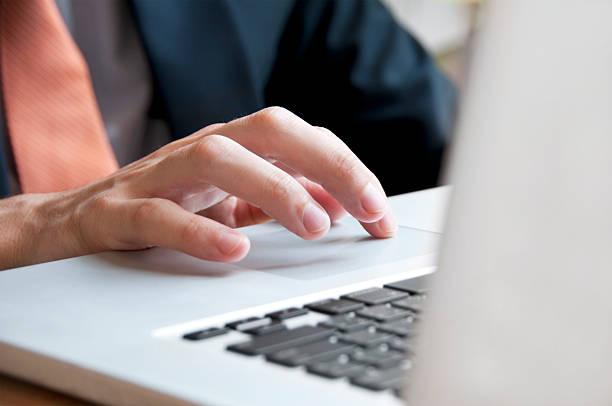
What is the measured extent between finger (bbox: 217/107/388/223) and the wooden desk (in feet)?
0.81

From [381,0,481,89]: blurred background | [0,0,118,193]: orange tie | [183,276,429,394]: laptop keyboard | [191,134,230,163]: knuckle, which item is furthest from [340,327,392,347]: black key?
[381,0,481,89]: blurred background

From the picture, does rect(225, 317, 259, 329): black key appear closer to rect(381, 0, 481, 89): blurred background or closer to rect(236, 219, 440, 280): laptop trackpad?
rect(236, 219, 440, 280): laptop trackpad

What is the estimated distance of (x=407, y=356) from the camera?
0.26m

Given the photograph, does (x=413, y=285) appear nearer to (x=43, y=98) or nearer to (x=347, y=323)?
(x=347, y=323)

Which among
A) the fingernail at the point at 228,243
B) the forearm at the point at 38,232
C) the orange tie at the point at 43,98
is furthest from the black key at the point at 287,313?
the orange tie at the point at 43,98

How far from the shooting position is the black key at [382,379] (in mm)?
230

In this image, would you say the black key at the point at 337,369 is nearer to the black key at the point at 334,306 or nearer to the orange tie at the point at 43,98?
the black key at the point at 334,306

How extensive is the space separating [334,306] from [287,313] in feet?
0.07

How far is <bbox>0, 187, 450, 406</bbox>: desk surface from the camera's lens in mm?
268

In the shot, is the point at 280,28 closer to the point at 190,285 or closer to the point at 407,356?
the point at 190,285

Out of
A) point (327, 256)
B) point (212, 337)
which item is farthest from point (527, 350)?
point (327, 256)

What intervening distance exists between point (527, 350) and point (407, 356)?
0.09 metres

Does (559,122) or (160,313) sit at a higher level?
(559,122)

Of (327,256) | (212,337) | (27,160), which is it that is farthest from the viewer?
(27,160)
